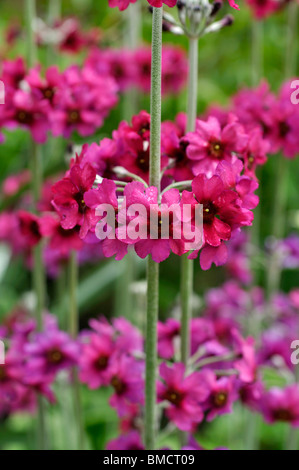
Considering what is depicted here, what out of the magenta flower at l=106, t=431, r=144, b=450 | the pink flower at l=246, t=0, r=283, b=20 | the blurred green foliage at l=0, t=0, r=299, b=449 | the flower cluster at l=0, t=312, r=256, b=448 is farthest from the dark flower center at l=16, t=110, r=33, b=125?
the pink flower at l=246, t=0, r=283, b=20

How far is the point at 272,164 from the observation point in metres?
2.71

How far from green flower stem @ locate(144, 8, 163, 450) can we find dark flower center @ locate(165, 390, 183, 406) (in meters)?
0.05

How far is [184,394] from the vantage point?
92 cm

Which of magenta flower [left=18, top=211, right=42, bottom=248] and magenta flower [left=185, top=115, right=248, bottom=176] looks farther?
magenta flower [left=18, top=211, right=42, bottom=248]

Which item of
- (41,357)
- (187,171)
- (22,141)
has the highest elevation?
(22,141)

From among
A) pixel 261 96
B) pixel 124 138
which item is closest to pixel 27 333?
pixel 124 138

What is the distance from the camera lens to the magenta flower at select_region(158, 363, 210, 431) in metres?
0.91

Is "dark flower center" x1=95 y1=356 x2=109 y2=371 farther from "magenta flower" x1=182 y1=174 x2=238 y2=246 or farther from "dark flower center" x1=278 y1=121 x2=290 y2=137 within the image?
"dark flower center" x1=278 y1=121 x2=290 y2=137

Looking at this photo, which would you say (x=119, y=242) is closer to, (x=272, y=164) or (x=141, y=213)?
(x=141, y=213)

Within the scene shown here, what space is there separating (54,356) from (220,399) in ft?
1.25

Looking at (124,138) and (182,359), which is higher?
(124,138)

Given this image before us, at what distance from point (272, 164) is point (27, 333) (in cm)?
173

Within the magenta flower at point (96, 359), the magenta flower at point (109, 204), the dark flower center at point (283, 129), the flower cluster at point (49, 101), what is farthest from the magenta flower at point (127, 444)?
the dark flower center at point (283, 129)

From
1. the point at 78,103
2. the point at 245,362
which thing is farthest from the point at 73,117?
the point at 245,362
